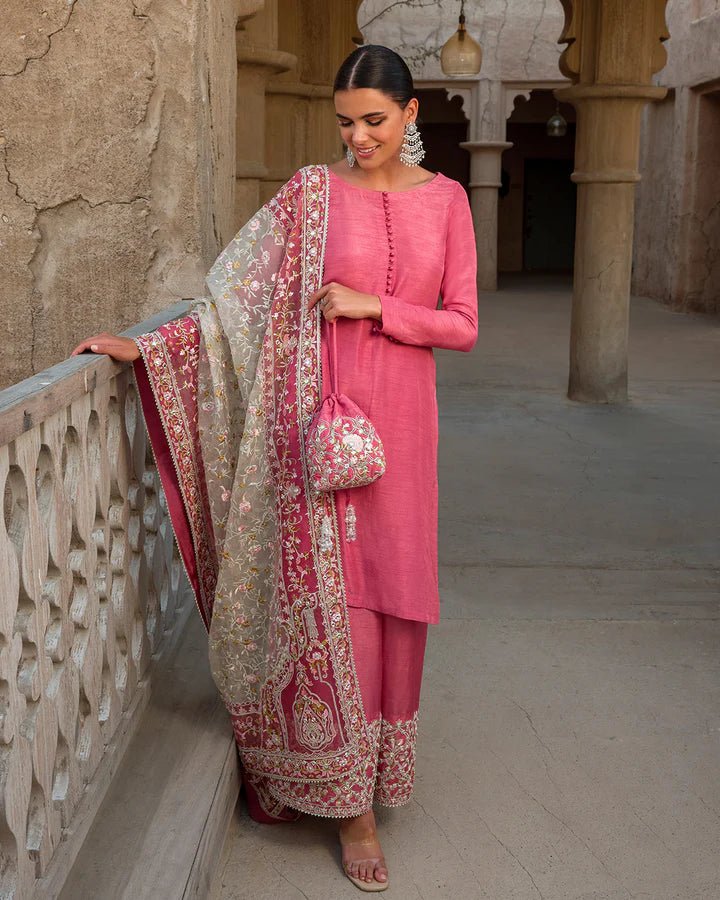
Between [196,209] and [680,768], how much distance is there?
69.3 inches

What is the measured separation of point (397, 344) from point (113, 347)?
1.76 feet

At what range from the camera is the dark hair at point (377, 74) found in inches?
84.4

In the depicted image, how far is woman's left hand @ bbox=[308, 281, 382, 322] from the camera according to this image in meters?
2.17

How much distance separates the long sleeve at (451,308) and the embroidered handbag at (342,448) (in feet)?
0.58

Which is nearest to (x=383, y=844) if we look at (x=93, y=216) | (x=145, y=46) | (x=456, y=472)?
(x=93, y=216)

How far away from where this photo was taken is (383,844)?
2.52m

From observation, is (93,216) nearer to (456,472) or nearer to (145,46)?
(145,46)

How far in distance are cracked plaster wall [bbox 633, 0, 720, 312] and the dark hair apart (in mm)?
12249

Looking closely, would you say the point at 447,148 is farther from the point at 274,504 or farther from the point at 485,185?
the point at 274,504

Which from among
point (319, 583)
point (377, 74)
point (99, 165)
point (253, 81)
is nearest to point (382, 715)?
point (319, 583)

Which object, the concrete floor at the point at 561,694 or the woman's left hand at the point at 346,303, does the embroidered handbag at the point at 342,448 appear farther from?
the concrete floor at the point at 561,694

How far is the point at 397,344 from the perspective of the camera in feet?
7.48

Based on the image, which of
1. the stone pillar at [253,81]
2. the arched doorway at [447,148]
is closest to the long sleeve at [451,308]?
the stone pillar at [253,81]

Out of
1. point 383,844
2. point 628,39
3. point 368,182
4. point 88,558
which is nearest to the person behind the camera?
point 88,558
